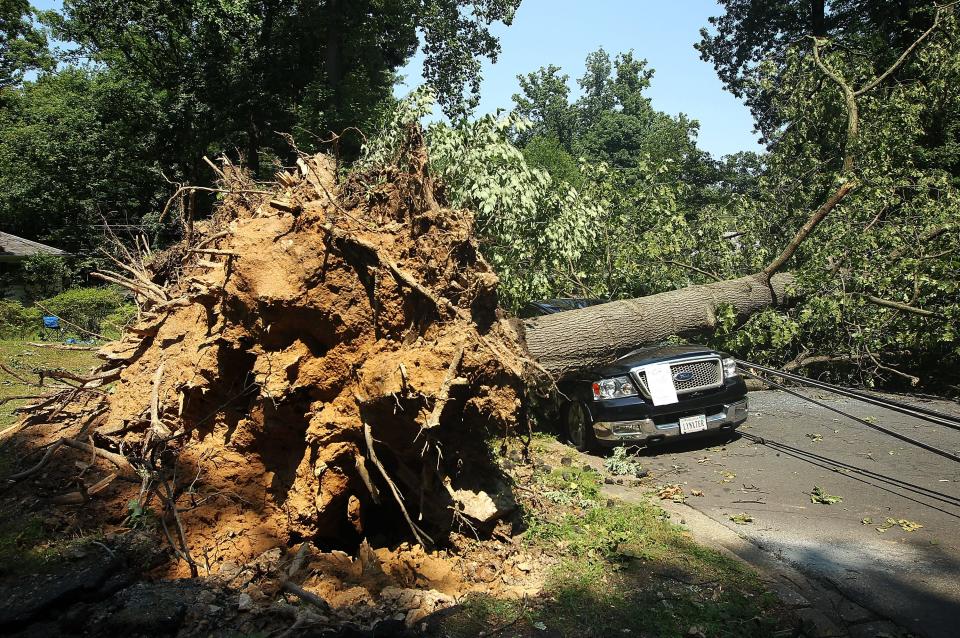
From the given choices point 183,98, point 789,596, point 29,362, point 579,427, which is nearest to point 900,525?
point 789,596

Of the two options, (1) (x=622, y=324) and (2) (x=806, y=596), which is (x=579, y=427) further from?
(2) (x=806, y=596)

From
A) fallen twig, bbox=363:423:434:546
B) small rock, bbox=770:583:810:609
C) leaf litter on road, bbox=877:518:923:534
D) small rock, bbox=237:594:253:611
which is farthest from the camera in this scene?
leaf litter on road, bbox=877:518:923:534

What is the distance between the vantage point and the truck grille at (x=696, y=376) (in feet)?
23.1

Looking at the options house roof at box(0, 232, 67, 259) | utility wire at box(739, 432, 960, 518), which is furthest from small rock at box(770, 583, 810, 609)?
house roof at box(0, 232, 67, 259)

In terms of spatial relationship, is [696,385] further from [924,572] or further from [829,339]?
[829,339]

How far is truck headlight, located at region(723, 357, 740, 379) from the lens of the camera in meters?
7.35

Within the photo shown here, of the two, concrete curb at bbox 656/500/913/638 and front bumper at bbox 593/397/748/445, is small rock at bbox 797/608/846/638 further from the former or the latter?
front bumper at bbox 593/397/748/445

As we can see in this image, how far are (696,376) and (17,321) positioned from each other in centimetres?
1748

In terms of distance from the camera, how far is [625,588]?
404 centimetres

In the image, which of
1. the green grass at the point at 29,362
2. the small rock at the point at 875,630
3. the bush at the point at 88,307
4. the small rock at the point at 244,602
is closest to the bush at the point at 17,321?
the bush at the point at 88,307

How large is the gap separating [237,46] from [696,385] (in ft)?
71.0

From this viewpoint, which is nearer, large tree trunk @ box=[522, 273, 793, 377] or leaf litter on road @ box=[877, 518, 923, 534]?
leaf litter on road @ box=[877, 518, 923, 534]

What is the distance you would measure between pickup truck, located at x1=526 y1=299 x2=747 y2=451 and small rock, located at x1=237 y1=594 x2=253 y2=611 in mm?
4341

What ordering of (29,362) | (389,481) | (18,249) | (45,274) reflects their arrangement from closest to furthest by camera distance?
1. (389,481)
2. (29,362)
3. (45,274)
4. (18,249)
